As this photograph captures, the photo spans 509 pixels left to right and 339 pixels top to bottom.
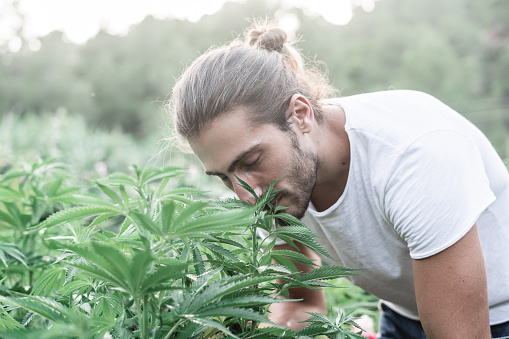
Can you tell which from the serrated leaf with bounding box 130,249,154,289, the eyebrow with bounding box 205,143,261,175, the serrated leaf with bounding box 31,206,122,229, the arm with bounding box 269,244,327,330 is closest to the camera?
the serrated leaf with bounding box 130,249,154,289

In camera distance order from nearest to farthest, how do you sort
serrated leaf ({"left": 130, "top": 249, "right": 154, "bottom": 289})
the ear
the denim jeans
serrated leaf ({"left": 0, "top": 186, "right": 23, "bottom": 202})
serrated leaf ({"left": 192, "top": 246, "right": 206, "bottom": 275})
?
1. serrated leaf ({"left": 130, "top": 249, "right": 154, "bottom": 289})
2. serrated leaf ({"left": 192, "top": 246, "right": 206, "bottom": 275})
3. serrated leaf ({"left": 0, "top": 186, "right": 23, "bottom": 202})
4. the ear
5. the denim jeans

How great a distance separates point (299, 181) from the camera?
1.38m

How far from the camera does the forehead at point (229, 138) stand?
51.2 inches

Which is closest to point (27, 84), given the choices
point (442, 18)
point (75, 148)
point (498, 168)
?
point (75, 148)

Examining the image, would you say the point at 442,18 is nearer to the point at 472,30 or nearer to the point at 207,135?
the point at 472,30

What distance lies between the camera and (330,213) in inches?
62.0

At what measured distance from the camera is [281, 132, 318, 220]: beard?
135 cm

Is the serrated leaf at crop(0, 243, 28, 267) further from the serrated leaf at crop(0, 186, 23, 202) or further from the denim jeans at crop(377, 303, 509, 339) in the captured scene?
the denim jeans at crop(377, 303, 509, 339)

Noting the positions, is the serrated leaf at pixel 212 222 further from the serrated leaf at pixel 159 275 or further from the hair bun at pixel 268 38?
the hair bun at pixel 268 38

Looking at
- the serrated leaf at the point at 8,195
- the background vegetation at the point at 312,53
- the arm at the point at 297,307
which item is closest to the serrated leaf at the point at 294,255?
the serrated leaf at the point at 8,195

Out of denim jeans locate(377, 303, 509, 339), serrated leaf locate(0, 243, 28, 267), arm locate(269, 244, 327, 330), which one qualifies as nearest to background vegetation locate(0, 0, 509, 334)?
denim jeans locate(377, 303, 509, 339)

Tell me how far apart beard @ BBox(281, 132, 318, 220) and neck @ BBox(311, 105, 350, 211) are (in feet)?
0.30

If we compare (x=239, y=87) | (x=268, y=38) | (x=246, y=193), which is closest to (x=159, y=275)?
(x=246, y=193)

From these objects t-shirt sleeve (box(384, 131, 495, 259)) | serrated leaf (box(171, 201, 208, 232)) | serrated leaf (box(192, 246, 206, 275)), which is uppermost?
serrated leaf (box(171, 201, 208, 232))
